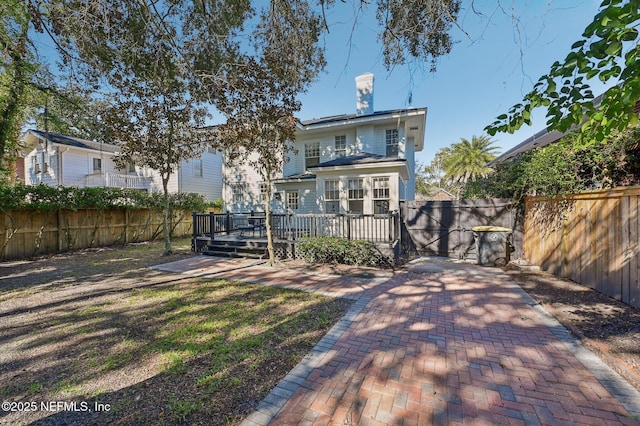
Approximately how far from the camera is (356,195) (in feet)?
33.1

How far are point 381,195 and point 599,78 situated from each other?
294 inches

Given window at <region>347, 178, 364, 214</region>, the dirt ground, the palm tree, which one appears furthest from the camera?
the palm tree

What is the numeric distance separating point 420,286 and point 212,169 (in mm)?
20065

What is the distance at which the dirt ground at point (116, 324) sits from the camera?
96.5 inches

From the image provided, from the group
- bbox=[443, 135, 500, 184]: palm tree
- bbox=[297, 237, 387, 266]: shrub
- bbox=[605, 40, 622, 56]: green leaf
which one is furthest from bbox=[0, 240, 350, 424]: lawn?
bbox=[443, 135, 500, 184]: palm tree

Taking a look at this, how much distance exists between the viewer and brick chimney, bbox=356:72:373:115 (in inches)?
535

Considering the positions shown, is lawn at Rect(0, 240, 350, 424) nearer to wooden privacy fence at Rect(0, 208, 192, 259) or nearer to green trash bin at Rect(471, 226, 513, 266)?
wooden privacy fence at Rect(0, 208, 192, 259)

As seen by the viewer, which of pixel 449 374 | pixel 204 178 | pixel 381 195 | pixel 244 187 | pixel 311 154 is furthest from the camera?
pixel 204 178

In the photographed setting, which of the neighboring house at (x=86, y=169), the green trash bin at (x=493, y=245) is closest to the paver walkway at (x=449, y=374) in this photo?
the green trash bin at (x=493, y=245)

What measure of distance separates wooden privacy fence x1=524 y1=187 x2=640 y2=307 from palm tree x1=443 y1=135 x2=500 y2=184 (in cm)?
2671

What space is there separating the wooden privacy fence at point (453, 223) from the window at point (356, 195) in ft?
5.28

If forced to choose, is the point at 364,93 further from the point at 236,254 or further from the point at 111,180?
the point at 111,180

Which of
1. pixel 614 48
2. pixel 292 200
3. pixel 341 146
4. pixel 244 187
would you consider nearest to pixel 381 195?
pixel 341 146

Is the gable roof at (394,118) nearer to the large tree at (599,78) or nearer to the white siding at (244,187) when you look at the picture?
the white siding at (244,187)
